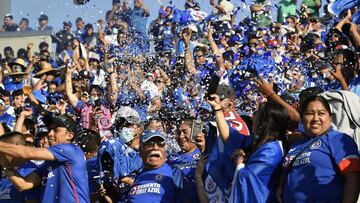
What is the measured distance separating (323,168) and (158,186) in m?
2.09

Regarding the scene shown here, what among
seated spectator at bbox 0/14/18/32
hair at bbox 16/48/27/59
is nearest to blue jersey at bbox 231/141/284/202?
hair at bbox 16/48/27/59

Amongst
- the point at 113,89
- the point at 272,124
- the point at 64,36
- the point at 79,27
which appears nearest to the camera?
the point at 272,124

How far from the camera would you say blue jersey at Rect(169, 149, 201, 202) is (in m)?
7.90

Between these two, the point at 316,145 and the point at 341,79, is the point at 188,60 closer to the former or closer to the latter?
the point at 341,79

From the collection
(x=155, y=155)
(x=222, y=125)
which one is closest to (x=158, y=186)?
(x=155, y=155)

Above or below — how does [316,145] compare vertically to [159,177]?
above

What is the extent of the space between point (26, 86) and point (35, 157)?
668cm

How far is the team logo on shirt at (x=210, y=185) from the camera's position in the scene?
298 inches

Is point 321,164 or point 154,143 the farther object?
point 154,143

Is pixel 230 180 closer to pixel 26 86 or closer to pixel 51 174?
pixel 51 174

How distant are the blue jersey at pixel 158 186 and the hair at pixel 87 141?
120 cm

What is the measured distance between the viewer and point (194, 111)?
10.5 metres

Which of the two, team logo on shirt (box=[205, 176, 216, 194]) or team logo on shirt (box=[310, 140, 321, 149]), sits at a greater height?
team logo on shirt (box=[310, 140, 321, 149])

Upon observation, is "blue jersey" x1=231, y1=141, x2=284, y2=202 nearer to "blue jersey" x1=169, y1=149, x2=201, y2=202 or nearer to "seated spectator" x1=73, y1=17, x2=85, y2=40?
"blue jersey" x1=169, y1=149, x2=201, y2=202
